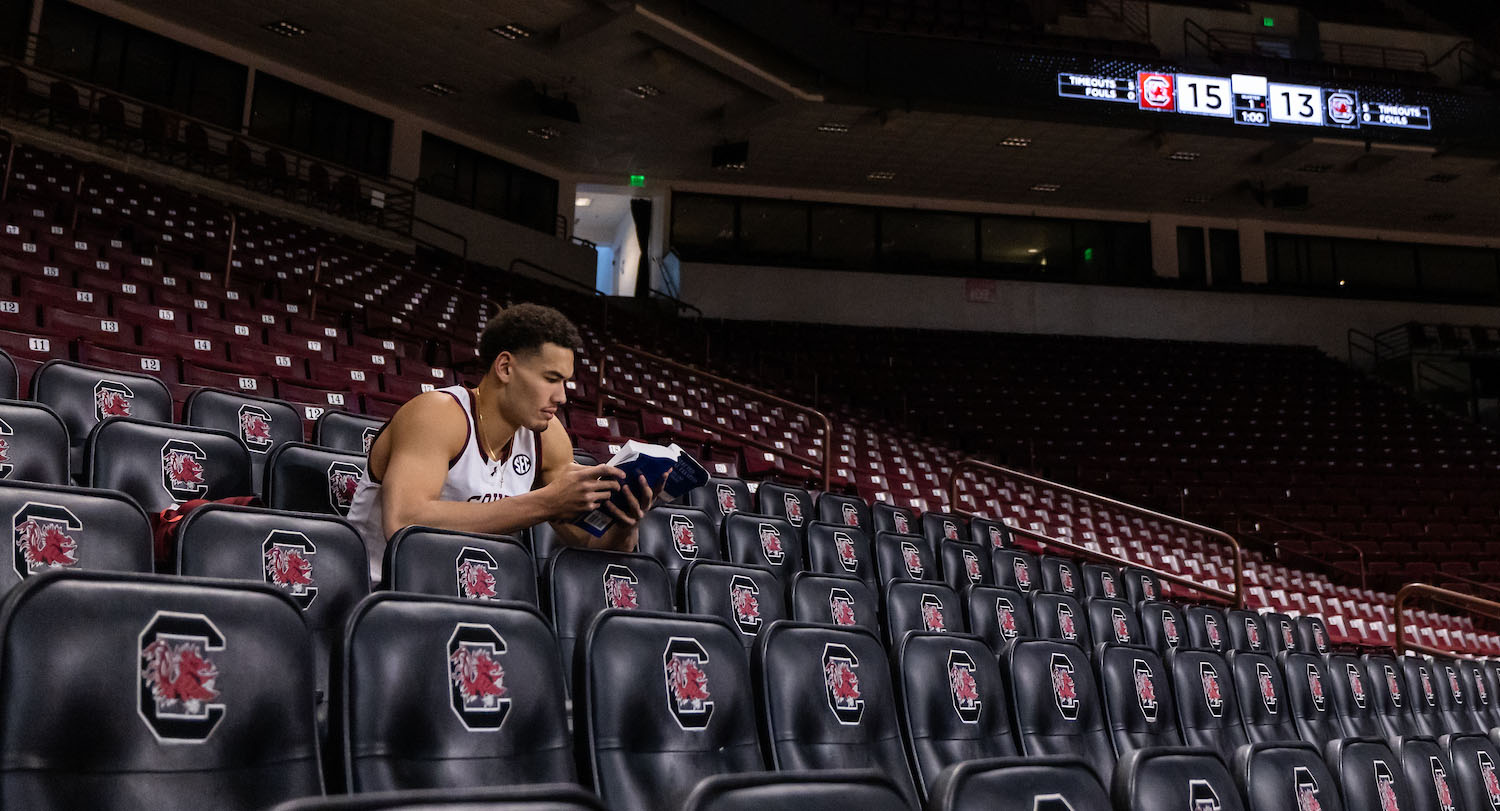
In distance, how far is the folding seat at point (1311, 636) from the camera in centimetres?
477

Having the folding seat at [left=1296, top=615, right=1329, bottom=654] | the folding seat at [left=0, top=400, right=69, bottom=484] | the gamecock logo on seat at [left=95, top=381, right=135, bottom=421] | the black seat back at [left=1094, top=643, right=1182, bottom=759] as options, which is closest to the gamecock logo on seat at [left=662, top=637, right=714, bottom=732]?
the black seat back at [left=1094, top=643, right=1182, bottom=759]

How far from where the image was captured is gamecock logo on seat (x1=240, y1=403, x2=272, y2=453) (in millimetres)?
3078

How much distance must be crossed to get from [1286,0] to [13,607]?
573 inches

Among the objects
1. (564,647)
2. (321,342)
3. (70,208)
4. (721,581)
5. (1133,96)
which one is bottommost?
(564,647)

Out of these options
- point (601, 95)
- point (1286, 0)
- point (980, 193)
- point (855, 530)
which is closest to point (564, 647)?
point (855, 530)

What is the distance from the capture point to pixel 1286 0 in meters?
12.7

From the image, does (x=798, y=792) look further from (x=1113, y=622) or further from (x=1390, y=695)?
(x=1390, y=695)

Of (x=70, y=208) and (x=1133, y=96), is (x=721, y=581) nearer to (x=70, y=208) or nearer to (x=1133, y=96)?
(x=70, y=208)

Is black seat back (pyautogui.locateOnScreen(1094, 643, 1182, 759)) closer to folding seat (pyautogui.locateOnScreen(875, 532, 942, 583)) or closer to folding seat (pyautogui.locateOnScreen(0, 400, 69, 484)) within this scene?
folding seat (pyautogui.locateOnScreen(875, 532, 942, 583))

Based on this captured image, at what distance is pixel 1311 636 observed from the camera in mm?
4867

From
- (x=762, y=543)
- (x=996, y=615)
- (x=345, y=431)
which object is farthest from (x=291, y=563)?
(x=996, y=615)

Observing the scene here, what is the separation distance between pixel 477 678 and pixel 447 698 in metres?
0.05

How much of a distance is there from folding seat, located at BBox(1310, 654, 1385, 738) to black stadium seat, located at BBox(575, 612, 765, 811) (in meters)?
2.59

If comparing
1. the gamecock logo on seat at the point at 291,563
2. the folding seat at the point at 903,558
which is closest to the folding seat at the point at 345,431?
the gamecock logo on seat at the point at 291,563
